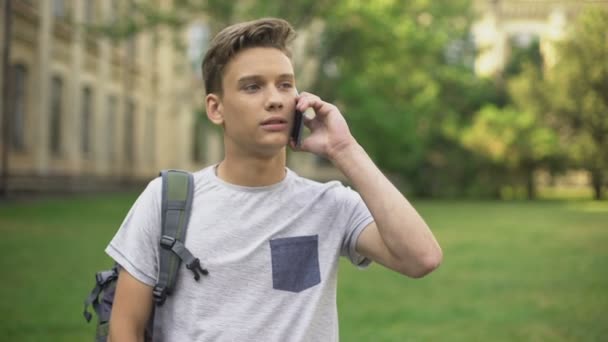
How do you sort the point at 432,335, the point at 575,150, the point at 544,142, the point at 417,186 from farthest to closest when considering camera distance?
the point at 417,186, the point at 544,142, the point at 575,150, the point at 432,335

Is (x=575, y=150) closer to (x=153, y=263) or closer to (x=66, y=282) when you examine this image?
(x=66, y=282)

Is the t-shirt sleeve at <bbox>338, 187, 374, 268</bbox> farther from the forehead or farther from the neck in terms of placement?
the forehead

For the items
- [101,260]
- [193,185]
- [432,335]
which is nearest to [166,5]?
[101,260]

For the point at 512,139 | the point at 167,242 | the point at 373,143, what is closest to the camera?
the point at 167,242

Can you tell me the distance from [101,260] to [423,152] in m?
36.1

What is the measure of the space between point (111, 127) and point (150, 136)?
20.5ft

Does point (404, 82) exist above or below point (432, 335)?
above

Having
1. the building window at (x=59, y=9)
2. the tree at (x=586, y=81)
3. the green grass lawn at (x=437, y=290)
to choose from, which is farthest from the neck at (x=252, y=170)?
the building window at (x=59, y=9)

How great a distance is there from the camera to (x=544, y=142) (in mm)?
45781

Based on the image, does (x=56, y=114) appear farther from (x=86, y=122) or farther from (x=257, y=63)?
(x=257, y=63)

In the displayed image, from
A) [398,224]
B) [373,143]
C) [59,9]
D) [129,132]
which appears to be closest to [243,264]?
[398,224]

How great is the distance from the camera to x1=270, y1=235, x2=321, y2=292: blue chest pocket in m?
2.53

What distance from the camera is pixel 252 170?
262cm

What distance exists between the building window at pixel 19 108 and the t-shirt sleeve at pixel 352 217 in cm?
2622
